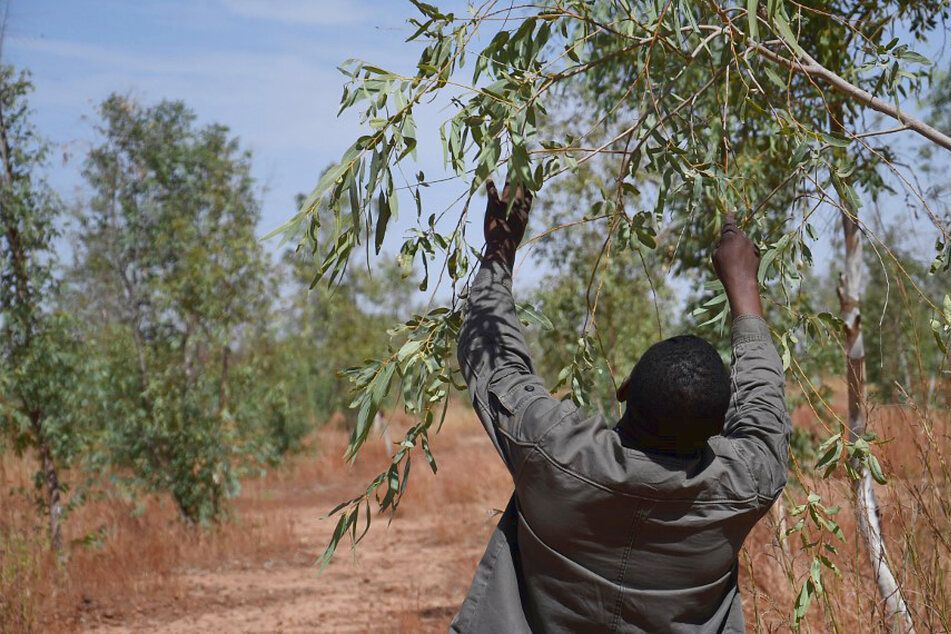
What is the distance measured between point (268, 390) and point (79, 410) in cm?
310

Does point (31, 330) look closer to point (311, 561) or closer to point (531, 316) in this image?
point (311, 561)

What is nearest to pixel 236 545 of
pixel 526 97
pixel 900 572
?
pixel 900 572

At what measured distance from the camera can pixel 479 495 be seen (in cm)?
1299

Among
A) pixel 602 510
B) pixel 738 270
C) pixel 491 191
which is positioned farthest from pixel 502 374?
pixel 738 270

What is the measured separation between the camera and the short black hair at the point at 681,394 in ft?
5.86

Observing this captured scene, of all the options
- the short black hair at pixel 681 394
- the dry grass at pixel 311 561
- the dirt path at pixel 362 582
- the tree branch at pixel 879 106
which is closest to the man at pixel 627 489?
the short black hair at pixel 681 394

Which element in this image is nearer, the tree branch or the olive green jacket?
the olive green jacket

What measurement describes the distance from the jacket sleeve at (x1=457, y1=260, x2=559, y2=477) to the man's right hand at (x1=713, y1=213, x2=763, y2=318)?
0.53 m

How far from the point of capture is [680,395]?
1.78 meters

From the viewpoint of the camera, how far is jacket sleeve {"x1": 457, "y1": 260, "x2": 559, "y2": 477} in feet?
6.13

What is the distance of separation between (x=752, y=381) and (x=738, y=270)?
0.31 metres

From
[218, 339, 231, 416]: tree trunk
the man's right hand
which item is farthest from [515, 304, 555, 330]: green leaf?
[218, 339, 231, 416]: tree trunk

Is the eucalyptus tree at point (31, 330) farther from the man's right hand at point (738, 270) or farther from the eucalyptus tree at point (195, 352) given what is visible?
the man's right hand at point (738, 270)

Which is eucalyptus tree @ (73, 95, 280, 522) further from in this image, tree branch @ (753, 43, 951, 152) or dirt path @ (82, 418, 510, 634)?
tree branch @ (753, 43, 951, 152)
